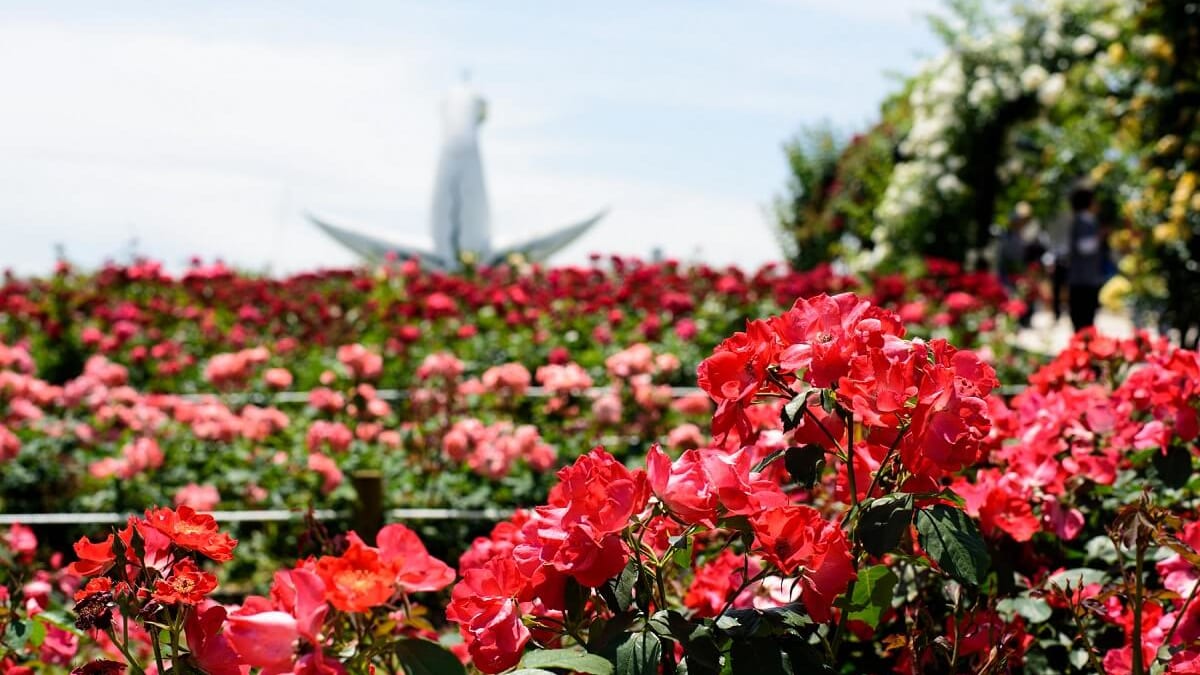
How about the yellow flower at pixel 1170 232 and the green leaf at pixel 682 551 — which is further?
the yellow flower at pixel 1170 232

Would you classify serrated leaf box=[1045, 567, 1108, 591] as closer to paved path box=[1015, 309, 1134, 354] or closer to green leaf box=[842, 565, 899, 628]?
green leaf box=[842, 565, 899, 628]

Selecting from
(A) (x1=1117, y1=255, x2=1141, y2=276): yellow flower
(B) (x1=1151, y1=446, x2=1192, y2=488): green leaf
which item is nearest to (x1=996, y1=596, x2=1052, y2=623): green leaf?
(B) (x1=1151, y1=446, x2=1192, y2=488): green leaf

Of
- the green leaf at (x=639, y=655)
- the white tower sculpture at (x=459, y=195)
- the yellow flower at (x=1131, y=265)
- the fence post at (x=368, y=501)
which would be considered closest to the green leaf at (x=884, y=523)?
the green leaf at (x=639, y=655)

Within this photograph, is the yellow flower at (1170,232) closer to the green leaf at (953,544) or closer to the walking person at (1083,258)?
the walking person at (1083,258)

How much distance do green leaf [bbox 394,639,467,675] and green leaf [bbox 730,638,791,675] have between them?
0.81ft

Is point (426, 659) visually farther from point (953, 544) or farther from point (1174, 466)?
point (1174, 466)

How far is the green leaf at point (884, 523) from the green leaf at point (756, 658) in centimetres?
14

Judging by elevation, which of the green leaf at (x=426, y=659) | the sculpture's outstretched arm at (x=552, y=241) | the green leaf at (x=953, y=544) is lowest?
the sculpture's outstretched arm at (x=552, y=241)

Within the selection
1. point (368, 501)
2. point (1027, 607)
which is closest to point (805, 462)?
point (1027, 607)

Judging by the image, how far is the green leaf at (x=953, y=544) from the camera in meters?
1.18

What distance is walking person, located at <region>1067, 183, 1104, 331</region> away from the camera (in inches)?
335

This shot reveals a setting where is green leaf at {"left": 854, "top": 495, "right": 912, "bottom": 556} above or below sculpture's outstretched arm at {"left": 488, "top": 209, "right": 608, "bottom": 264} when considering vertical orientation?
above

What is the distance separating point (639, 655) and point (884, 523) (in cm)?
29

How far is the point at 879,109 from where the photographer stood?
691 inches
